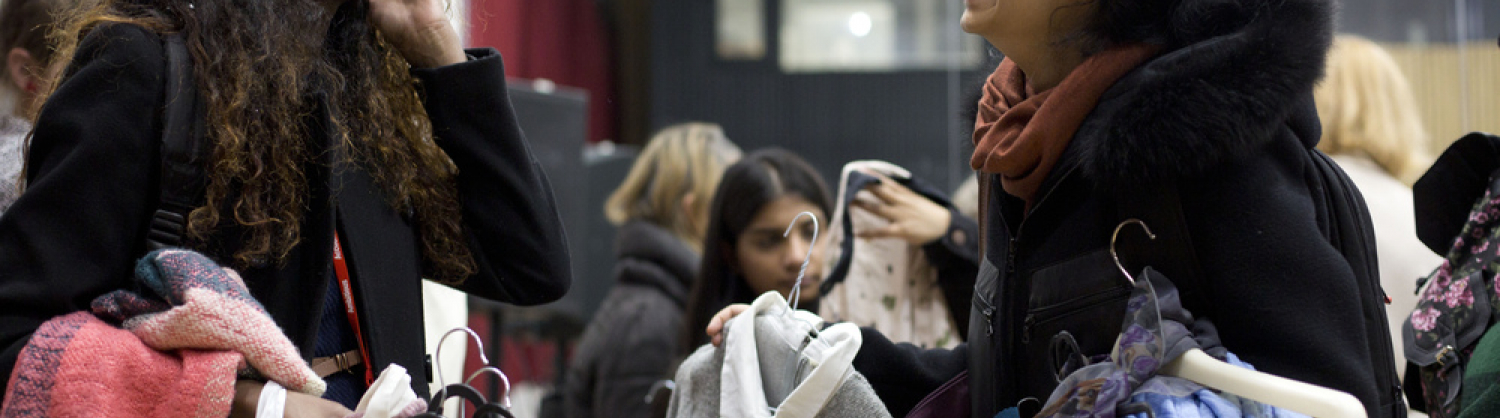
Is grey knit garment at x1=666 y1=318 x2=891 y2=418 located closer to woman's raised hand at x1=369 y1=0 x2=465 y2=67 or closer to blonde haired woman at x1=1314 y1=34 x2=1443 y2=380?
woman's raised hand at x1=369 y1=0 x2=465 y2=67

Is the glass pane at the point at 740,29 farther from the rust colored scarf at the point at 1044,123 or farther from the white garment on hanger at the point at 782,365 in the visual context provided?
the rust colored scarf at the point at 1044,123

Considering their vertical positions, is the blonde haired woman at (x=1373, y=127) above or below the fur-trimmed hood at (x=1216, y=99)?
below

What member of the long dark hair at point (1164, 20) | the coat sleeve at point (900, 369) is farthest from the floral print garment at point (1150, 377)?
the coat sleeve at point (900, 369)

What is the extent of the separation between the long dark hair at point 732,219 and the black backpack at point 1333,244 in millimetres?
1624

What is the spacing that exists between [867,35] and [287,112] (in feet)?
18.7

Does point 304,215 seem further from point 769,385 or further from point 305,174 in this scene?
point 769,385

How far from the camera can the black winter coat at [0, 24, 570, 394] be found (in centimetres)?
112

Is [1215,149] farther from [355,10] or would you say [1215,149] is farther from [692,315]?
[692,315]

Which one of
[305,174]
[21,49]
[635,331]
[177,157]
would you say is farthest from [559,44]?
[177,157]

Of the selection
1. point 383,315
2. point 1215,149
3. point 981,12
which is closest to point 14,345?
point 383,315

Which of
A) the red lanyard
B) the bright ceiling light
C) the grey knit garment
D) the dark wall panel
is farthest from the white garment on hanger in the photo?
the bright ceiling light

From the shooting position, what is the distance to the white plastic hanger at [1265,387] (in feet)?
3.28

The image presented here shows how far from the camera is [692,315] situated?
2785 millimetres

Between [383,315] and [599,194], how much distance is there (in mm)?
4688
